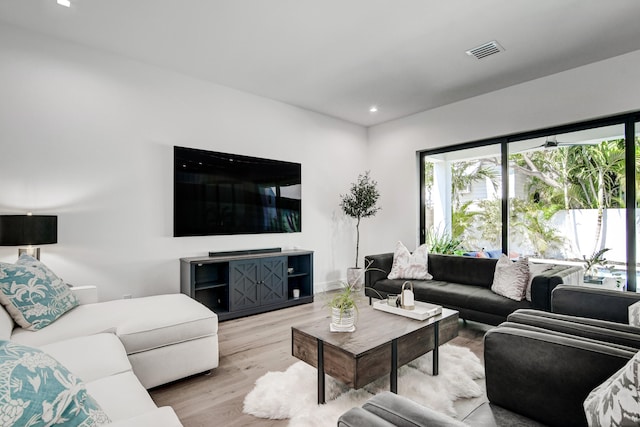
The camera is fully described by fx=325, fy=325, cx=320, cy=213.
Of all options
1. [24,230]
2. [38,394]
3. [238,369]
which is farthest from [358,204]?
[38,394]

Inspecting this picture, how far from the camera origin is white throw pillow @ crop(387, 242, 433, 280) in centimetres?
409

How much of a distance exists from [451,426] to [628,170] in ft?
13.1

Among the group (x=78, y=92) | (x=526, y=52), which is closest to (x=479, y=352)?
(x=526, y=52)

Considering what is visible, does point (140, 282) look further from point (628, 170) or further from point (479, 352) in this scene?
point (628, 170)

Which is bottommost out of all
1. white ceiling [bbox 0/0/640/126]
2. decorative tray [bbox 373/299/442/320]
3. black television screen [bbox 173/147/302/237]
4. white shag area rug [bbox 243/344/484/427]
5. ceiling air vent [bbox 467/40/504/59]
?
white shag area rug [bbox 243/344/484/427]

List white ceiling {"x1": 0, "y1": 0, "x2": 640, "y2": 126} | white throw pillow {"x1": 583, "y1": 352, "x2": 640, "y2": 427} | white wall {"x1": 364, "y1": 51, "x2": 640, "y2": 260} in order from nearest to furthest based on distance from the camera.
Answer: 1. white throw pillow {"x1": 583, "y1": 352, "x2": 640, "y2": 427}
2. white ceiling {"x1": 0, "y1": 0, "x2": 640, "y2": 126}
3. white wall {"x1": 364, "y1": 51, "x2": 640, "y2": 260}

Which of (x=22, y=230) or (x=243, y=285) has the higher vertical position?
(x=22, y=230)

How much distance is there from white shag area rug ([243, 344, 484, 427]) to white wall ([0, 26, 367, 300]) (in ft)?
6.83

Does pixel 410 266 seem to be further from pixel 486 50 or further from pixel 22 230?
pixel 22 230

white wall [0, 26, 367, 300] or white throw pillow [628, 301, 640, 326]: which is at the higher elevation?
white wall [0, 26, 367, 300]

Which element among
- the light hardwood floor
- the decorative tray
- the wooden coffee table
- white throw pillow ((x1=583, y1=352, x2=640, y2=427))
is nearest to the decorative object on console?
the light hardwood floor

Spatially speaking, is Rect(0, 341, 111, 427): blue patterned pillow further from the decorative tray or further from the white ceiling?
the white ceiling

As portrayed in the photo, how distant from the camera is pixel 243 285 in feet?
12.6

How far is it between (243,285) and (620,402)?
348 cm
